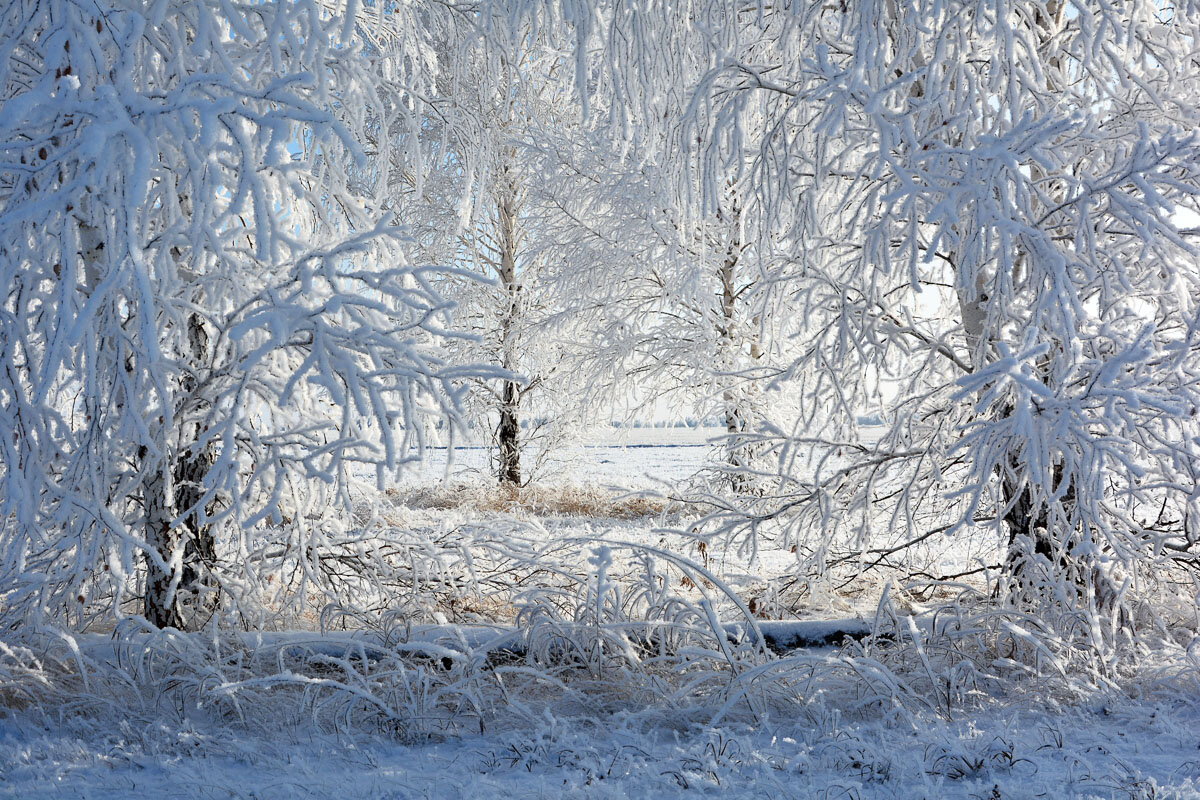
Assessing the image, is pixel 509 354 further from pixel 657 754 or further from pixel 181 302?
pixel 657 754

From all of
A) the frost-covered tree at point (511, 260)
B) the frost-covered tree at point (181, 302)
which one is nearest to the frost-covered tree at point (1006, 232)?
the frost-covered tree at point (181, 302)

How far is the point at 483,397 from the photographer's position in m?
12.7

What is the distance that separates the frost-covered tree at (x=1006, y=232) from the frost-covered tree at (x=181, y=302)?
1.61m

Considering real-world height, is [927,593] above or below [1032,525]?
below

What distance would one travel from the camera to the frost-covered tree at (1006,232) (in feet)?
11.3

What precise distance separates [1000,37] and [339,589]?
471 centimetres

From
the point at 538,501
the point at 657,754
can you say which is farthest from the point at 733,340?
the point at 657,754

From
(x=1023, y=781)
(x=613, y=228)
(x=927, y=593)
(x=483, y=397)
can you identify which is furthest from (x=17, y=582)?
(x=483, y=397)

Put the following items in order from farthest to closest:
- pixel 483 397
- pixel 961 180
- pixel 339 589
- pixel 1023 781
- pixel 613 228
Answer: pixel 483 397 < pixel 613 228 < pixel 339 589 < pixel 961 180 < pixel 1023 781

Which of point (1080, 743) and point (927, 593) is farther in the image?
point (927, 593)

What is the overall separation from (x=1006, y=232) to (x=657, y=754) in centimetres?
242

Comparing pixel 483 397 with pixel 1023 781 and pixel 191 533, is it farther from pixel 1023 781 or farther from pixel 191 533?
pixel 1023 781

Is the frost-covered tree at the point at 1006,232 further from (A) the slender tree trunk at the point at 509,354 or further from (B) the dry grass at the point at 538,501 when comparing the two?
(A) the slender tree trunk at the point at 509,354

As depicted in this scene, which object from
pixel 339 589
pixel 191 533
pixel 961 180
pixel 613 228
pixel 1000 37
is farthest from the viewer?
pixel 613 228
